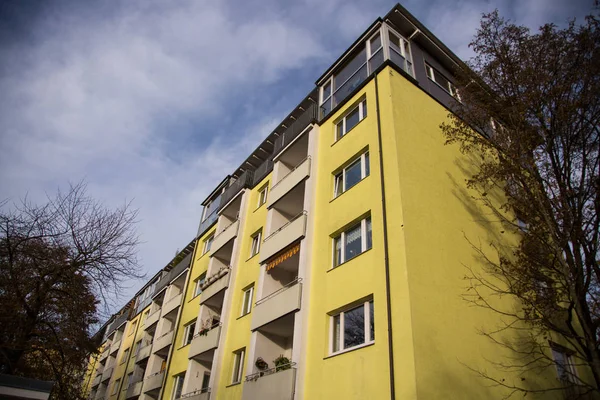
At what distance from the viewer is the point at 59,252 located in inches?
615

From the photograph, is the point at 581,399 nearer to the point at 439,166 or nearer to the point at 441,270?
the point at 441,270

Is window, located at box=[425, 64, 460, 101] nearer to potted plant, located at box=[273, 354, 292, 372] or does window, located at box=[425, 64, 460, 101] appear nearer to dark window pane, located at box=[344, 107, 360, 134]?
dark window pane, located at box=[344, 107, 360, 134]

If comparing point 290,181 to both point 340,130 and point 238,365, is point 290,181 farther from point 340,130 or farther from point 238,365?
point 238,365

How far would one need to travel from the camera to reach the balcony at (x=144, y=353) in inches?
1213

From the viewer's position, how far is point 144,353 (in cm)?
3175

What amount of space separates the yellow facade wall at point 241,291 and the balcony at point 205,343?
0.52m

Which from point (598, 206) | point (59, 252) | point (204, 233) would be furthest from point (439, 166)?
point (204, 233)

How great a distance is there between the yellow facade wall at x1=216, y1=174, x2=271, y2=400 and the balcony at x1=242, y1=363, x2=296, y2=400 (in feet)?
4.89

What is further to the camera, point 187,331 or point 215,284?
point 187,331

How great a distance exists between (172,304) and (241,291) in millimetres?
12463

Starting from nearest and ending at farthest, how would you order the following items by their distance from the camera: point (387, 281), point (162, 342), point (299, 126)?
point (387, 281) → point (299, 126) → point (162, 342)

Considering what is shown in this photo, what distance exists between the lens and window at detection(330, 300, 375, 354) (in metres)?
11.8

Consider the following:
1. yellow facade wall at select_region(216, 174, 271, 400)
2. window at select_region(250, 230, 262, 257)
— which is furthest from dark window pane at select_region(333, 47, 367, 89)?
window at select_region(250, 230, 262, 257)

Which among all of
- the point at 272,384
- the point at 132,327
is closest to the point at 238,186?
the point at 272,384
